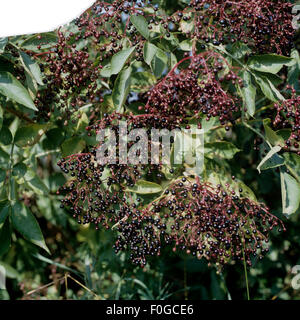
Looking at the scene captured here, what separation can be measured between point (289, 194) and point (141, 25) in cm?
86

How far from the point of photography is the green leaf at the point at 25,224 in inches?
64.0

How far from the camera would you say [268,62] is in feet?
5.19

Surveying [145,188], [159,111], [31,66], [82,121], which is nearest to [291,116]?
[159,111]

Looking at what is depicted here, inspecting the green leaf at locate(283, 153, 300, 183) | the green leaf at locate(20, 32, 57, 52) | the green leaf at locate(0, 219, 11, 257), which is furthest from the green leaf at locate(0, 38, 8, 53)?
the green leaf at locate(283, 153, 300, 183)

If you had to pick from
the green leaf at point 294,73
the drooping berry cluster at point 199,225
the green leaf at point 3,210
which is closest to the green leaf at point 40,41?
the green leaf at point 3,210

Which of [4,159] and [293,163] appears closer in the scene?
[293,163]

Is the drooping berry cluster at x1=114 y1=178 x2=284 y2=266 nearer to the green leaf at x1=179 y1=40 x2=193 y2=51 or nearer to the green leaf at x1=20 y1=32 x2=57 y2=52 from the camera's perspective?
the green leaf at x1=179 y1=40 x2=193 y2=51

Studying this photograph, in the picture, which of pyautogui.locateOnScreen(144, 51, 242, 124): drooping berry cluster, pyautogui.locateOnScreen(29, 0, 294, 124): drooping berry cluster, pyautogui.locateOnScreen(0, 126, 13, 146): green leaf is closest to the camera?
pyautogui.locateOnScreen(144, 51, 242, 124): drooping berry cluster

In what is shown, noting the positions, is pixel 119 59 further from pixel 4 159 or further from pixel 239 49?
pixel 4 159

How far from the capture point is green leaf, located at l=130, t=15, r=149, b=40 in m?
1.48

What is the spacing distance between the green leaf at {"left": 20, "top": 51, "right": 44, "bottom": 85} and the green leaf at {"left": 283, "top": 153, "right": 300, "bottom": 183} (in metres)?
1.00

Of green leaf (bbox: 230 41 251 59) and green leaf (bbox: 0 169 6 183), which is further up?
green leaf (bbox: 230 41 251 59)

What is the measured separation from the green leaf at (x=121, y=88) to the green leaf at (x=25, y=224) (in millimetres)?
573
